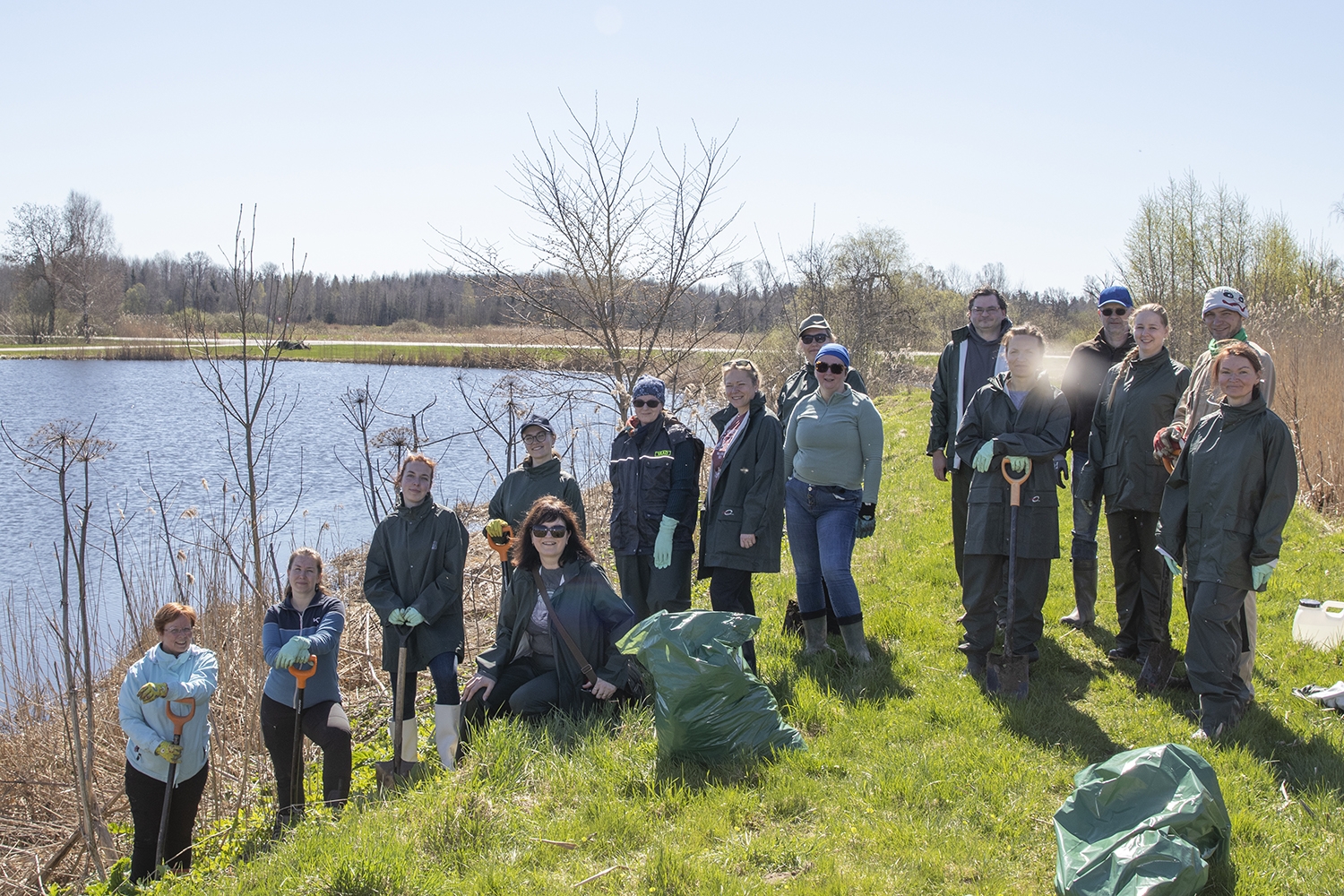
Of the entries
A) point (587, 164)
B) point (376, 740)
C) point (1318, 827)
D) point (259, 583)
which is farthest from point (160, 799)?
point (587, 164)

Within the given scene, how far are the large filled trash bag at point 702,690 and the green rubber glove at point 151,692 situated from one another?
232 cm

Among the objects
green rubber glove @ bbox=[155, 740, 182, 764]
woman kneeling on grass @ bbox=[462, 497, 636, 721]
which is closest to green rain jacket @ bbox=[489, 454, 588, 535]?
woman kneeling on grass @ bbox=[462, 497, 636, 721]

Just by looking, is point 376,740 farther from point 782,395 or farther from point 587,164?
point 587,164

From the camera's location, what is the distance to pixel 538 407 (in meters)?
9.60

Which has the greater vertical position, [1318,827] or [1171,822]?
[1171,822]

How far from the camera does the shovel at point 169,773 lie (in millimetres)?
4471

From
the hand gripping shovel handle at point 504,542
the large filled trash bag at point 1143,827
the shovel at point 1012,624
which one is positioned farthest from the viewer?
the hand gripping shovel handle at point 504,542

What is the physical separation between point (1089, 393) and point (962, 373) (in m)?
0.83

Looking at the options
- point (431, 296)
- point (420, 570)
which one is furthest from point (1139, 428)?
point (431, 296)

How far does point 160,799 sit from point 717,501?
3.32 metres

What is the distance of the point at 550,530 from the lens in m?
4.95

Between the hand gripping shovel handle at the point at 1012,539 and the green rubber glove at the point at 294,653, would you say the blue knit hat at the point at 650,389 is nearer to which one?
the hand gripping shovel handle at the point at 1012,539

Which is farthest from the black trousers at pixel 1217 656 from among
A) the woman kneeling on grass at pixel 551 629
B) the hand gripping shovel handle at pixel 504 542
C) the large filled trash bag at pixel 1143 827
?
the hand gripping shovel handle at pixel 504 542

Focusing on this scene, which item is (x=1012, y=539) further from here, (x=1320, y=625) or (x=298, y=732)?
(x=298, y=732)
